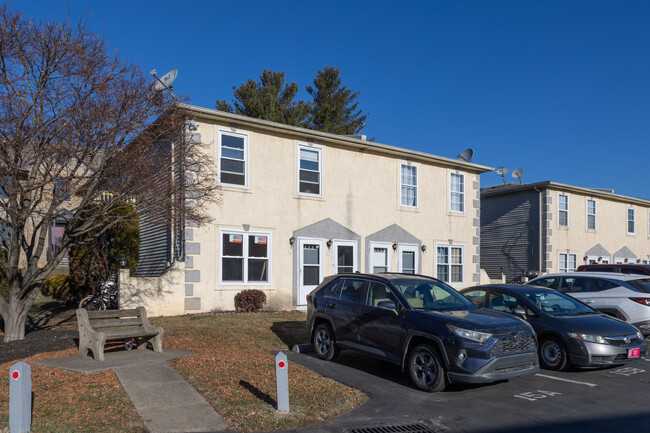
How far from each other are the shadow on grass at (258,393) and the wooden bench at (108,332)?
2.63m

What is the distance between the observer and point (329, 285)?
1053 centimetres

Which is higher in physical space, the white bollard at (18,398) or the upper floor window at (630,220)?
the upper floor window at (630,220)

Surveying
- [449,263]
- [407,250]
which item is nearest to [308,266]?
[407,250]

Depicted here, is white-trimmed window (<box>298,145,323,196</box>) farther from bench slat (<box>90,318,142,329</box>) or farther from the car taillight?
the car taillight

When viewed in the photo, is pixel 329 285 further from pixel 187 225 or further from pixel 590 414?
pixel 187 225

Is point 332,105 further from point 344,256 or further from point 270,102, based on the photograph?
point 344,256

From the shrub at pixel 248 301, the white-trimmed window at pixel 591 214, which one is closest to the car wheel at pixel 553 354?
the shrub at pixel 248 301

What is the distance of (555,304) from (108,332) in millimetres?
7920

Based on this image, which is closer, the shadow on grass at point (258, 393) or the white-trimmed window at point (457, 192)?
the shadow on grass at point (258, 393)

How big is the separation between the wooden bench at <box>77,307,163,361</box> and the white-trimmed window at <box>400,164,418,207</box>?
1223cm

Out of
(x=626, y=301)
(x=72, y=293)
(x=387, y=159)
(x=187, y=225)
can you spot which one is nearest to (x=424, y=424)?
(x=626, y=301)

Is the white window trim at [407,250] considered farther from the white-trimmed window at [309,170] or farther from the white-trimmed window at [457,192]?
the white-trimmed window at [309,170]

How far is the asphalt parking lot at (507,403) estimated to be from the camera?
649 cm

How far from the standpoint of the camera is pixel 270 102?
3644 cm
